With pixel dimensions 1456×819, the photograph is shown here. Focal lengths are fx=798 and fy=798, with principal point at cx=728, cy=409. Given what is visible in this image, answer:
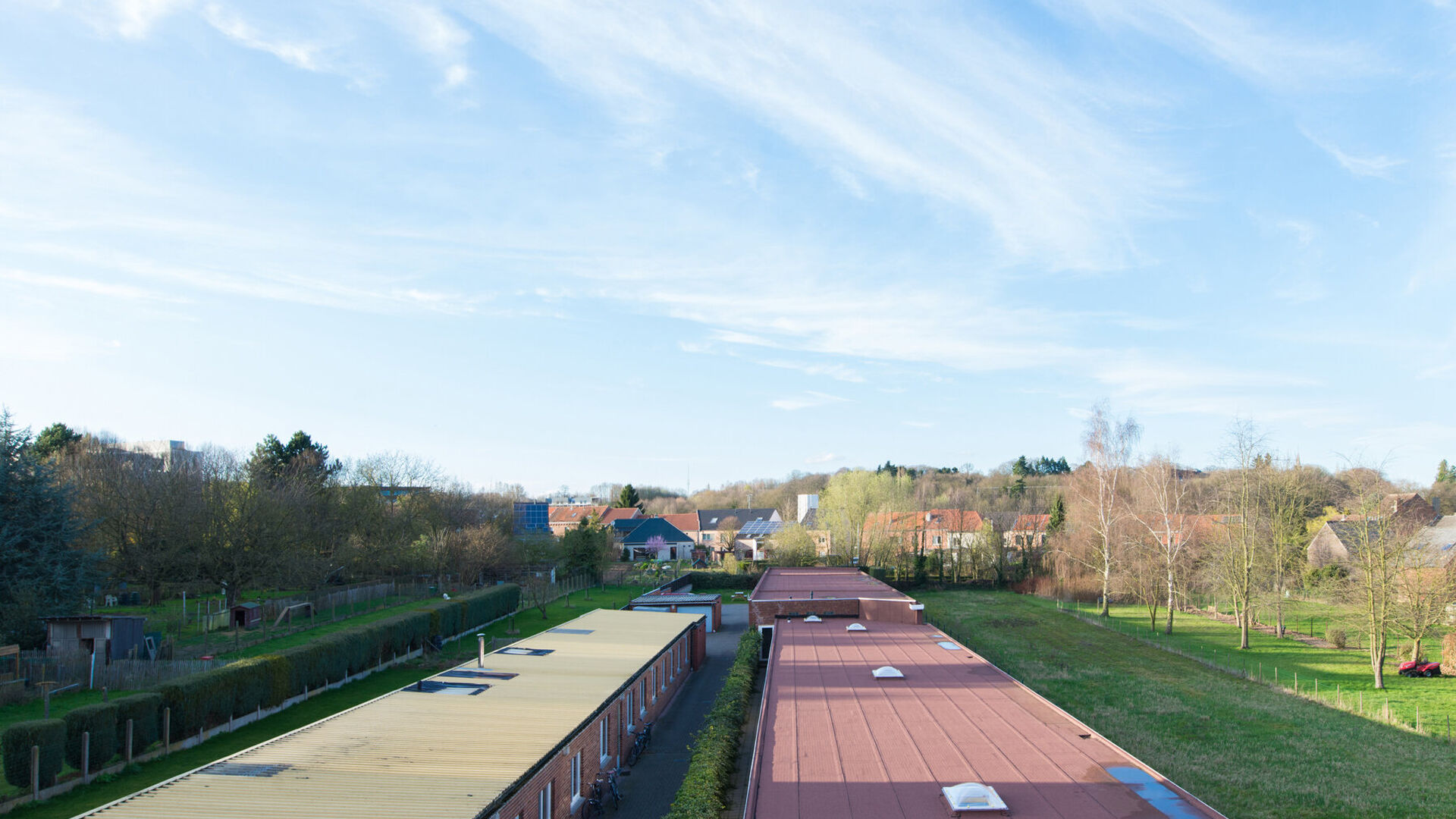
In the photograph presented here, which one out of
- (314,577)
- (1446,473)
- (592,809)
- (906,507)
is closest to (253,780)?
(592,809)

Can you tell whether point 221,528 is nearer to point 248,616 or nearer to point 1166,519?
point 248,616

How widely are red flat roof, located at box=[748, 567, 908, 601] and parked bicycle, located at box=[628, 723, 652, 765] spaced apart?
13235mm

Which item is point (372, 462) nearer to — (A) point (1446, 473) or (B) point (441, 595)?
(B) point (441, 595)

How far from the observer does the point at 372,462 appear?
2056 inches

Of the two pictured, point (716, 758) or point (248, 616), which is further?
point (248, 616)

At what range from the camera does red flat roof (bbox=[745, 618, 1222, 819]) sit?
33.0 ft

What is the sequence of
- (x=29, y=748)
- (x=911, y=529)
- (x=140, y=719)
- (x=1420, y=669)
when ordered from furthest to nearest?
(x=911, y=529) → (x=1420, y=669) → (x=140, y=719) → (x=29, y=748)

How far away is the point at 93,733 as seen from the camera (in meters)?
13.9

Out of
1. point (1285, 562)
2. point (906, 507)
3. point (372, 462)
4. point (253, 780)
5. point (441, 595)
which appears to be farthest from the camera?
point (906, 507)

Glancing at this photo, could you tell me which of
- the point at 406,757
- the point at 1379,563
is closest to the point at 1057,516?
the point at 1379,563

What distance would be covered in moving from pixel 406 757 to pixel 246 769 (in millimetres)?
1942

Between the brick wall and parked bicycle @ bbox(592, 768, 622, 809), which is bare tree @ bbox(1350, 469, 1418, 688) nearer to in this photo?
the brick wall

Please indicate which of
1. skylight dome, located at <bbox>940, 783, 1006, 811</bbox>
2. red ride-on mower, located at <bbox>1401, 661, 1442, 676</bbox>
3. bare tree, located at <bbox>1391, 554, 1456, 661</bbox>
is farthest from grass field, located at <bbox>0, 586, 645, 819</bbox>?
bare tree, located at <bbox>1391, 554, 1456, 661</bbox>

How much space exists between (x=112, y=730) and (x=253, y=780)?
6.80 metres
